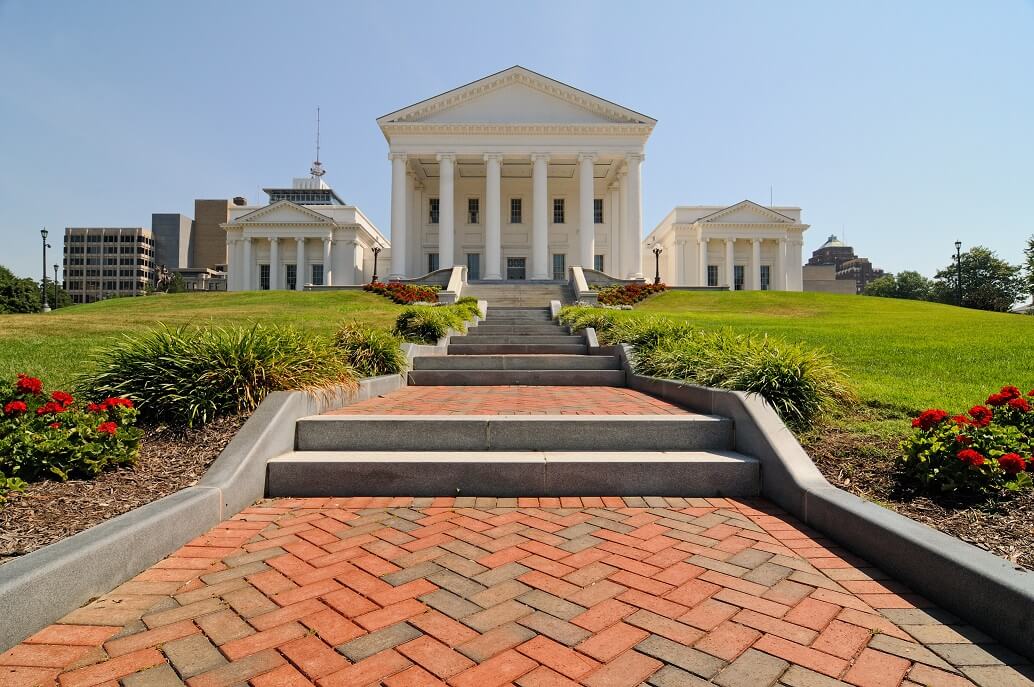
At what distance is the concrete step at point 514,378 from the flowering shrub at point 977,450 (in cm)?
474

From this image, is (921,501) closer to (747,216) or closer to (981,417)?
(981,417)

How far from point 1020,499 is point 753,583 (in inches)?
71.4

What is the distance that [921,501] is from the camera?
3279 millimetres

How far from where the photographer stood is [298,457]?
4.30 meters

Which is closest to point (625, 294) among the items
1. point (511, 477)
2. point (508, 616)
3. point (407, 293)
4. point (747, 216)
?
point (407, 293)

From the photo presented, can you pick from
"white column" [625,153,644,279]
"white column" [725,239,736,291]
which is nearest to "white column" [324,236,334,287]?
"white column" [625,153,644,279]

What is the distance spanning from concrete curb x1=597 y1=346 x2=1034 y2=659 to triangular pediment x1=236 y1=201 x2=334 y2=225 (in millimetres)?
43199

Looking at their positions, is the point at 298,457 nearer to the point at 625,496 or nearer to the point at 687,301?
the point at 625,496

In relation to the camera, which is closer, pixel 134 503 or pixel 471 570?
pixel 471 570

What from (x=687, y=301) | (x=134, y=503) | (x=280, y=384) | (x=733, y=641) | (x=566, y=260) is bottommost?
(x=733, y=641)

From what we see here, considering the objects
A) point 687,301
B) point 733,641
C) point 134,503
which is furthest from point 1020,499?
point 687,301

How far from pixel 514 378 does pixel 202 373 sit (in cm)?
454

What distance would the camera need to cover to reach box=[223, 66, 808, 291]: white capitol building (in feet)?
109

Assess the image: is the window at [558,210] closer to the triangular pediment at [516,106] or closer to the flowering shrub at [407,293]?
the triangular pediment at [516,106]
